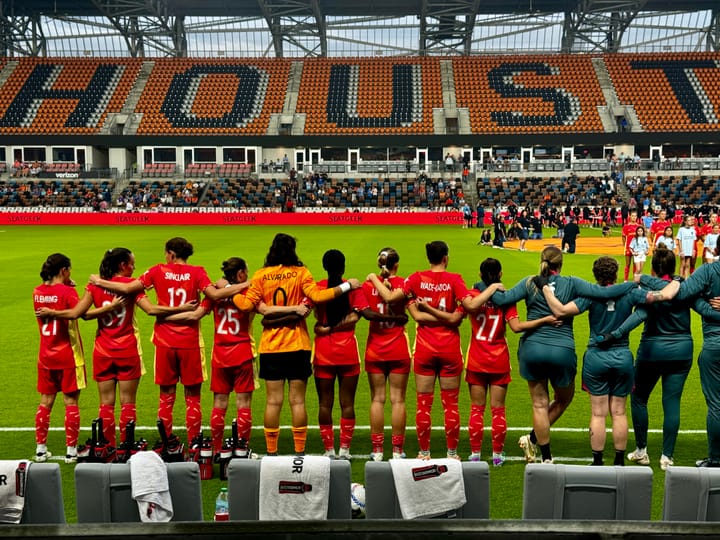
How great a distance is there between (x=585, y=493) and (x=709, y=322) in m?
2.85

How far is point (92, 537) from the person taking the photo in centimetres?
480

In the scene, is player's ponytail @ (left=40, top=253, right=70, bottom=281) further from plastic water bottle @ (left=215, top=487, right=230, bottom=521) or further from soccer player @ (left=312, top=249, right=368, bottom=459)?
plastic water bottle @ (left=215, top=487, right=230, bottom=521)

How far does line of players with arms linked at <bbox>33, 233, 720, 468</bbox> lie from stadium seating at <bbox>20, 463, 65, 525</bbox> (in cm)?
203

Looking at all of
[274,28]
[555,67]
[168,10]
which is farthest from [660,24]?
[168,10]

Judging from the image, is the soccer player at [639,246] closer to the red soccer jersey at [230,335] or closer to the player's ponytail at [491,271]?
the player's ponytail at [491,271]

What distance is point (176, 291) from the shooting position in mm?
7543

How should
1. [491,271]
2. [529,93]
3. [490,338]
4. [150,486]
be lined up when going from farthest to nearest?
[529,93], [490,338], [491,271], [150,486]

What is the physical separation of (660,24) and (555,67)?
500 inches

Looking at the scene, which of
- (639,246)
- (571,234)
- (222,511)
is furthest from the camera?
(571,234)

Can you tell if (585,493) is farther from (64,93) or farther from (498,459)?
(64,93)

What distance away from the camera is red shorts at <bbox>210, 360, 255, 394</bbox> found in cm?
759

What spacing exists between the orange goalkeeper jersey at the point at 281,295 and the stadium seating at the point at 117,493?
83.7 inches

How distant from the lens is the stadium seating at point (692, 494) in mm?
5188

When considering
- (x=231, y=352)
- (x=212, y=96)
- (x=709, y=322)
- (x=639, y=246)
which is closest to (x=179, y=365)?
(x=231, y=352)
